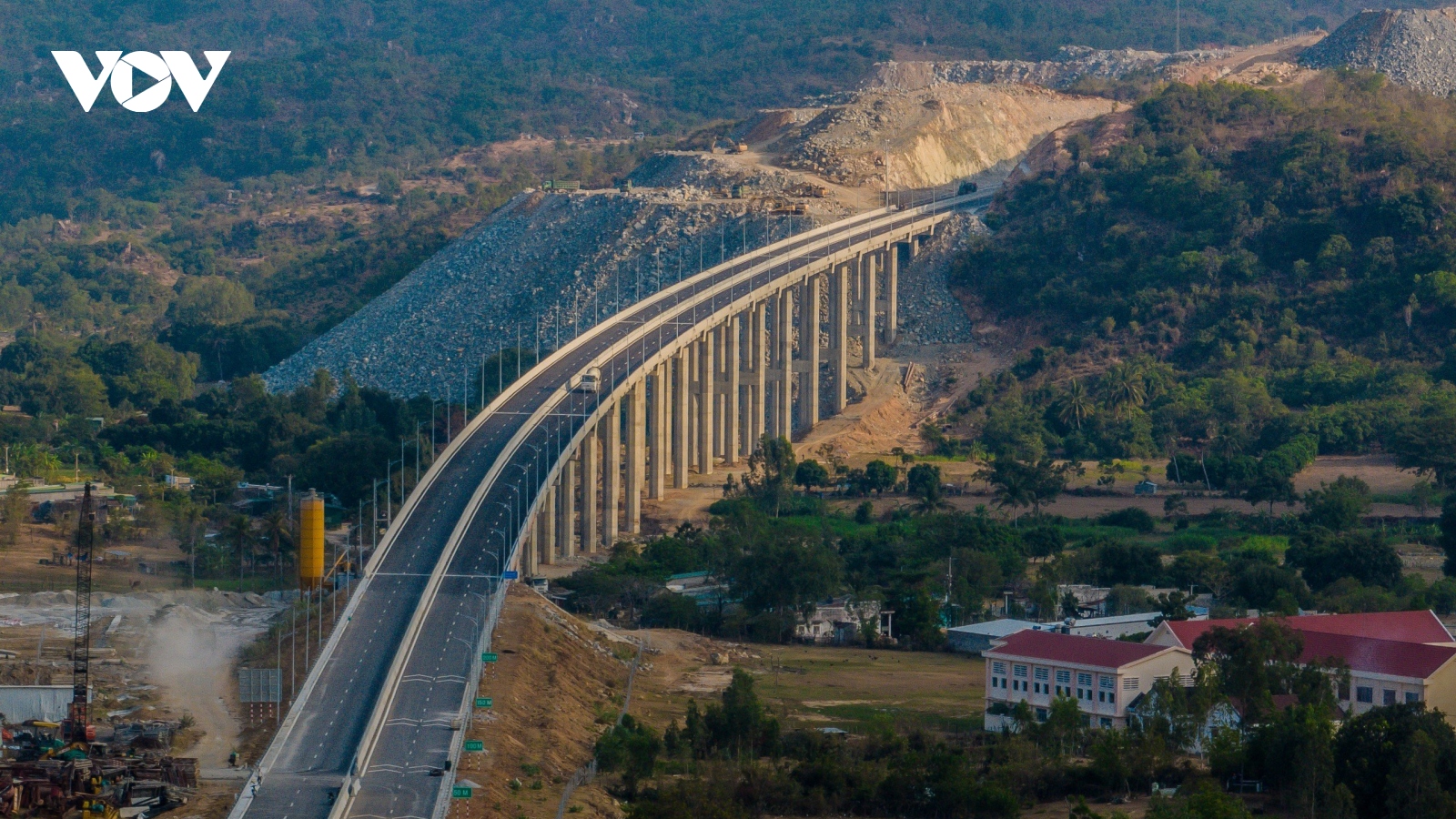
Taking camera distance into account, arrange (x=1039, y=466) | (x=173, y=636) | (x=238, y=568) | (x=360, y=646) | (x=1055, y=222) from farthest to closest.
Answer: (x=1055, y=222), (x=1039, y=466), (x=238, y=568), (x=173, y=636), (x=360, y=646)

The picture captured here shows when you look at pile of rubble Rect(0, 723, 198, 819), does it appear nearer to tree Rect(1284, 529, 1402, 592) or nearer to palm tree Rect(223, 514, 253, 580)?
palm tree Rect(223, 514, 253, 580)

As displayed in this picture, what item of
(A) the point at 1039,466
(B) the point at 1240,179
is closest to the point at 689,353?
(A) the point at 1039,466

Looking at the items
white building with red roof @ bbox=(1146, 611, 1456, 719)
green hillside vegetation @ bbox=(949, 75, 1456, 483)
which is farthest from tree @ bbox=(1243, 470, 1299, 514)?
white building with red roof @ bbox=(1146, 611, 1456, 719)

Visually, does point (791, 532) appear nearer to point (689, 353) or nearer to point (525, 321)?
point (689, 353)

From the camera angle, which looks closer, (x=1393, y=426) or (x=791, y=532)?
(x=791, y=532)

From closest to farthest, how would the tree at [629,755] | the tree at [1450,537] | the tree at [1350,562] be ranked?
the tree at [629,755] → the tree at [1350,562] → the tree at [1450,537]

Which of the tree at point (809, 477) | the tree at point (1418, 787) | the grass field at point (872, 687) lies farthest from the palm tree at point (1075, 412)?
the tree at point (1418, 787)

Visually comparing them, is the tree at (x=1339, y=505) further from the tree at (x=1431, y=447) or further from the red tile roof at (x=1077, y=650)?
the red tile roof at (x=1077, y=650)
